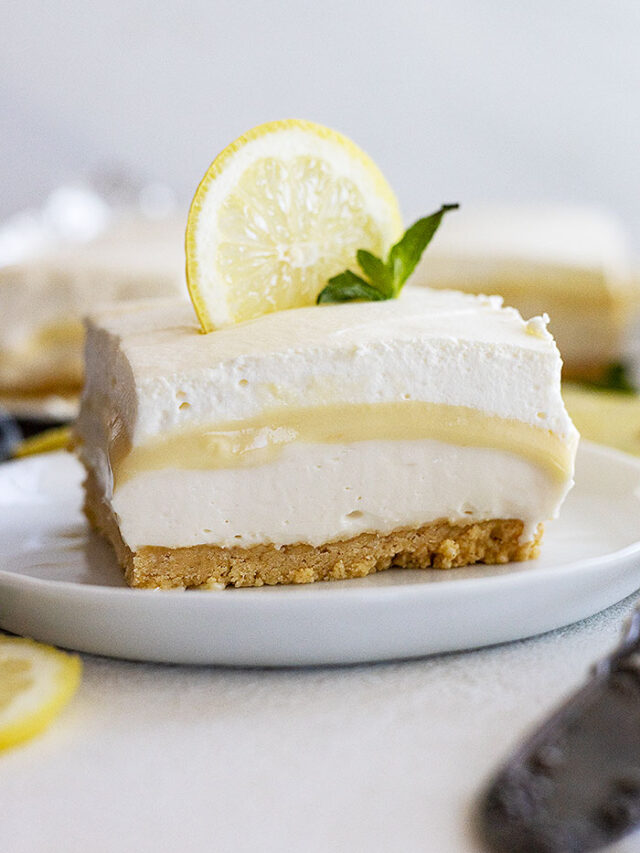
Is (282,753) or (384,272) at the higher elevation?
(384,272)

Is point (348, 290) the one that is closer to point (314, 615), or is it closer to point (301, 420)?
point (301, 420)

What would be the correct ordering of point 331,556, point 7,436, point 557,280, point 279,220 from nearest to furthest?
point 331,556, point 279,220, point 7,436, point 557,280

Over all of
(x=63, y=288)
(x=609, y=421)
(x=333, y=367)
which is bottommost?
(x=609, y=421)

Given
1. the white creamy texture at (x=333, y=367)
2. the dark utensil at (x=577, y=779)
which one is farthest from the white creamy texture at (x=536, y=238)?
the dark utensil at (x=577, y=779)

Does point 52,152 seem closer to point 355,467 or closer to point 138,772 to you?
point 355,467

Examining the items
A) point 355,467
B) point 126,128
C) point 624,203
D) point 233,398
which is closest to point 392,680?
point 355,467

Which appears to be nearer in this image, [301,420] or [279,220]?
[301,420]

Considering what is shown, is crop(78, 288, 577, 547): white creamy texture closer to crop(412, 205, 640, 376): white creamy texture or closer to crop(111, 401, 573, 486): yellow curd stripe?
crop(111, 401, 573, 486): yellow curd stripe

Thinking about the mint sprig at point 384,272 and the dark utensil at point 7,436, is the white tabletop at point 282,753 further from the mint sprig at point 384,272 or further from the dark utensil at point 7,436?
the dark utensil at point 7,436

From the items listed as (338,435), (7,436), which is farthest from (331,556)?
(7,436)
